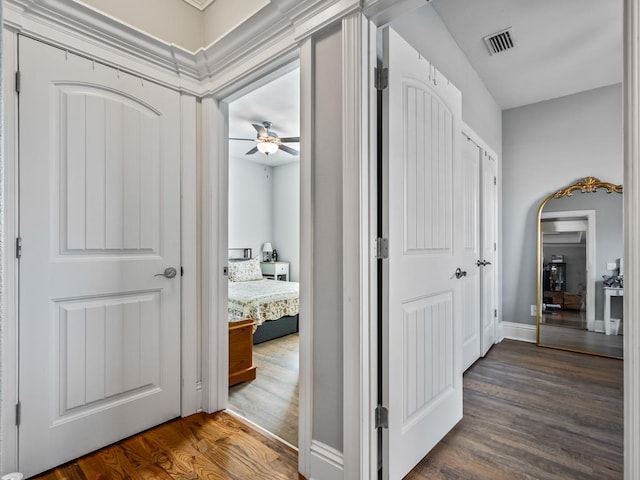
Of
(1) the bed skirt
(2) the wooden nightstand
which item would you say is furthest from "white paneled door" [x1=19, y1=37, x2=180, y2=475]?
(2) the wooden nightstand

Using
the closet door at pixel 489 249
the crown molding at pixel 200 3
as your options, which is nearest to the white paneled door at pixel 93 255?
the crown molding at pixel 200 3

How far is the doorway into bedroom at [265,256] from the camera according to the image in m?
2.51

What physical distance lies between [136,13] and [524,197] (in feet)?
13.5

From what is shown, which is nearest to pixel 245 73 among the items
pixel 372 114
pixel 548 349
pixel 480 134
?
pixel 372 114

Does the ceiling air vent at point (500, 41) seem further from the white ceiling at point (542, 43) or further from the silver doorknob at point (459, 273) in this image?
the silver doorknob at point (459, 273)

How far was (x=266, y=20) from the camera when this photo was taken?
5.79 ft

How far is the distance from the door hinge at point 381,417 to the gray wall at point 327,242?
0.17m

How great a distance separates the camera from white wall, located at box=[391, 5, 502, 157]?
2.14m

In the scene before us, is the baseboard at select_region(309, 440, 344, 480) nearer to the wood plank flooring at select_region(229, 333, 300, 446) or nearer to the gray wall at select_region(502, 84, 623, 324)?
the wood plank flooring at select_region(229, 333, 300, 446)

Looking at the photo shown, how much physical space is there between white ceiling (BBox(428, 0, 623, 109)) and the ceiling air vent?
0.13 feet

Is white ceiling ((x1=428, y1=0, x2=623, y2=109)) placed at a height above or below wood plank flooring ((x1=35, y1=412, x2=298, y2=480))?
above

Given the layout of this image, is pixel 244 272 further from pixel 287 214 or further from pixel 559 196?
pixel 559 196

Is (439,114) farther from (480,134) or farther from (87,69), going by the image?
(87,69)

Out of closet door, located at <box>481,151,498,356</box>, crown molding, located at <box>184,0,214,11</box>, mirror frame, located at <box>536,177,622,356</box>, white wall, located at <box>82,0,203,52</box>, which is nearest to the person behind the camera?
white wall, located at <box>82,0,203,52</box>
